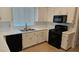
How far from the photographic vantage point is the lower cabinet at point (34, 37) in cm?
279

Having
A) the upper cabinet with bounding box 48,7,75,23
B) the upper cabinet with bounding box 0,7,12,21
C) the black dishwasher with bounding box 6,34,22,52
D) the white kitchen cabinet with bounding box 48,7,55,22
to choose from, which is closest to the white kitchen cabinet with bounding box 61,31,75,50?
the upper cabinet with bounding box 48,7,75,23

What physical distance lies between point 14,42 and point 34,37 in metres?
0.84

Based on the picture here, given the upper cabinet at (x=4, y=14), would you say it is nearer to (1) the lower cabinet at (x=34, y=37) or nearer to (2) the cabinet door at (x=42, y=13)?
(1) the lower cabinet at (x=34, y=37)

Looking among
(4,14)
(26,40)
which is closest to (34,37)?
(26,40)

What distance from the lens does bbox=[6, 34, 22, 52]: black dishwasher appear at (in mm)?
2340

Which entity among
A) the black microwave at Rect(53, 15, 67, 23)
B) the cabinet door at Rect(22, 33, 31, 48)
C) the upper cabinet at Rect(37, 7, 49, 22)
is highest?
the upper cabinet at Rect(37, 7, 49, 22)

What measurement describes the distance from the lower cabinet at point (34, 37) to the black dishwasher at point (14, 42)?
6.9 inches

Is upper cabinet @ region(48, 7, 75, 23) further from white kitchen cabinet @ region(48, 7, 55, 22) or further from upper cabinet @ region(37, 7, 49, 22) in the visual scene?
upper cabinet @ region(37, 7, 49, 22)

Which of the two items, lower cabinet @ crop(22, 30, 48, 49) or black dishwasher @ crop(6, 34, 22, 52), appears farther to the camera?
lower cabinet @ crop(22, 30, 48, 49)

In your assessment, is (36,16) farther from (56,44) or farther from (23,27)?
(56,44)

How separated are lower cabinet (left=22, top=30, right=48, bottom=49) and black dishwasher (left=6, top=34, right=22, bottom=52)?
0.58ft

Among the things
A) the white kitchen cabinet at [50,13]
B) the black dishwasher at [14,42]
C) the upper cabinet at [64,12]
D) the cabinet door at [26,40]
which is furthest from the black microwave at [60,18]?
the black dishwasher at [14,42]
